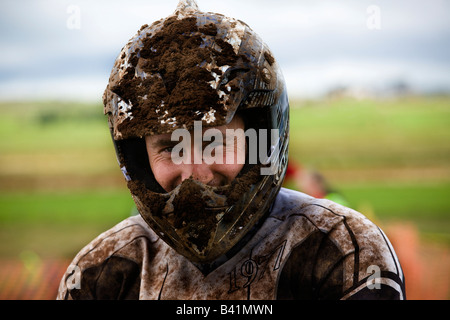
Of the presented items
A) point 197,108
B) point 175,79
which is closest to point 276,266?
point 197,108

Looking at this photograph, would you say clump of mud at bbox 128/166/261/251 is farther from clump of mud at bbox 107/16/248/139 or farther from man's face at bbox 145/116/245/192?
clump of mud at bbox 107/16/248/139

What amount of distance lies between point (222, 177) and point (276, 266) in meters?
0.38

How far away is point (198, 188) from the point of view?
1775 millimetres

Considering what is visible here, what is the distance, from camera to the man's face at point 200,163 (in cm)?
184

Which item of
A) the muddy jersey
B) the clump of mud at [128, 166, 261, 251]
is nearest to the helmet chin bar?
the clump of mud at [128, 166, 261, 251]

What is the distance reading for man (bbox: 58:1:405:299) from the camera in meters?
1.79

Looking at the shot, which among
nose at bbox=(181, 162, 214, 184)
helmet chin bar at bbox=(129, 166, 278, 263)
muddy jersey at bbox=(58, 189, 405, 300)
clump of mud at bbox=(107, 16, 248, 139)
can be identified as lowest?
muddy jersey at bbox=(58, 189, 405, 300)

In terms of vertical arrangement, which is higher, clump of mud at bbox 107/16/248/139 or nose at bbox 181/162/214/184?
clump of mud at bbox 107/16/248/139

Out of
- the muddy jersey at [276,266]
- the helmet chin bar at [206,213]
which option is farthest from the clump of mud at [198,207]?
the muddy jersey at [276,266]

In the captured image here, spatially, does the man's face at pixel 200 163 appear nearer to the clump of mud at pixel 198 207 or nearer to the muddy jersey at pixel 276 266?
the clump of mud at pixel 198 207

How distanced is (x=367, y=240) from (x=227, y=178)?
54cm

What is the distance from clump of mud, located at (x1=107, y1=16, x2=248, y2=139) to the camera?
1783 mm

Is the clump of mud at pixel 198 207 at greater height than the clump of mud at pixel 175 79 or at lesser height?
lesser
